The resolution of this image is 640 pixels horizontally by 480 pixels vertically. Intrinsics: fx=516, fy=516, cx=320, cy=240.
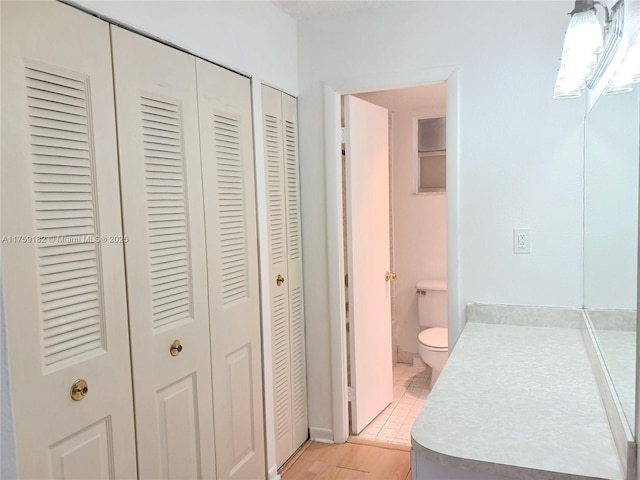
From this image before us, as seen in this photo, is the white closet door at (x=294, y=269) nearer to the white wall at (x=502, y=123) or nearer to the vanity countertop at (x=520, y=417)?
the white wall at (x=502, y=123)

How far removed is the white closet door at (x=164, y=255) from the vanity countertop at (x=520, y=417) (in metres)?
0.90

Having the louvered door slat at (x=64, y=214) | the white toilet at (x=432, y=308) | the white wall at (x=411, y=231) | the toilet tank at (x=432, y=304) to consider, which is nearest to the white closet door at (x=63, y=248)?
the louvered door slat at (x=64, y=214)

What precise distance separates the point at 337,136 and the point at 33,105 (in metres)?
1.65

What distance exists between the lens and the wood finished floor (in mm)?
2562

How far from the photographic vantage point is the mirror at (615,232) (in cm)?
118

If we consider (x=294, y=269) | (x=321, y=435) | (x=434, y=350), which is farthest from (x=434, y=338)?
(x=294, y=269)

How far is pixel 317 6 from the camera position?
2.57 metres

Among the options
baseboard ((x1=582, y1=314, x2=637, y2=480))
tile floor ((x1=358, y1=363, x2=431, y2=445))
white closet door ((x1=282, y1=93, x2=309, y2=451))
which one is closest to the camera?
baseboard ((x1=582, y1=314, x2=637, y2=480))

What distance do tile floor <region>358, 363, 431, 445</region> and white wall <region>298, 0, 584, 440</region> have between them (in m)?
1.01

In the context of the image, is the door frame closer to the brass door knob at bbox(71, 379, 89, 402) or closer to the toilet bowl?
the toilet bowl

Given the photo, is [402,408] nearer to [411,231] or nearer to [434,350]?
[434,350]

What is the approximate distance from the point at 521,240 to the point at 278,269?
1.17 meters

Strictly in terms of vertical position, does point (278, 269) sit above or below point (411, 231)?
below

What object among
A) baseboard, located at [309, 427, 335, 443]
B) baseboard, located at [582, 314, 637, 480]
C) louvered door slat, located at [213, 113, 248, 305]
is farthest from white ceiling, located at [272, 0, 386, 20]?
baseboard, located at [309, 427, 335, 443]
